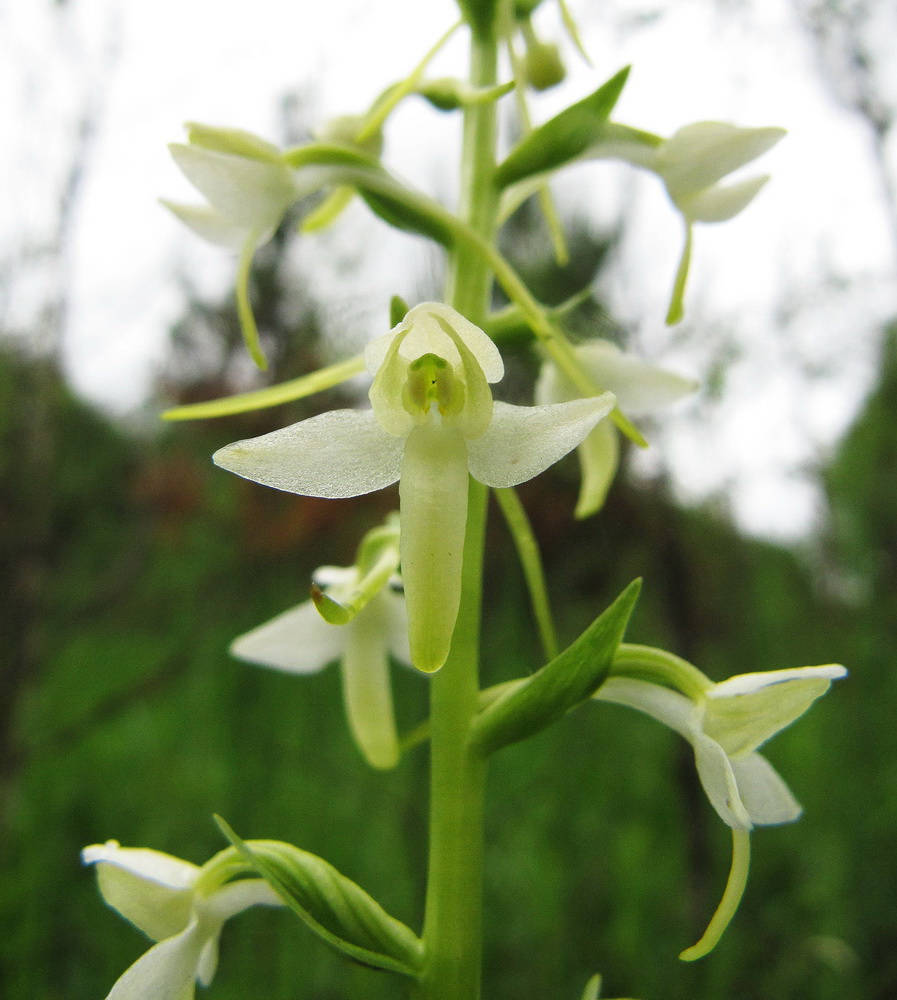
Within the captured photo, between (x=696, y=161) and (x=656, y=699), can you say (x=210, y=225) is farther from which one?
(x=656, y=699)

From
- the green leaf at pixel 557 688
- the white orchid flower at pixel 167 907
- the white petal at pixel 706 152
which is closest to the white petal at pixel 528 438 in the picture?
the green leaf at pixel 557 688

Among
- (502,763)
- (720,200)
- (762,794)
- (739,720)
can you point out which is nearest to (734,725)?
(739,720)

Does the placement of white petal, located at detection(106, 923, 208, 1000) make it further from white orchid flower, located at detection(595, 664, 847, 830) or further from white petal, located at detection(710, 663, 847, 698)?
white petal, located at detection(710, 663, 847, 698)

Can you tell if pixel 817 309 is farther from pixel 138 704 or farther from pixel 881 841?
pixel 138 704

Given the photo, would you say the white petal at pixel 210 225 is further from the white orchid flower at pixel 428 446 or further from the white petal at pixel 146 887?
the white petal at pixel 146 887

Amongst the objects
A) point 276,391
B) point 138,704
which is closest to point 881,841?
point 276,391
